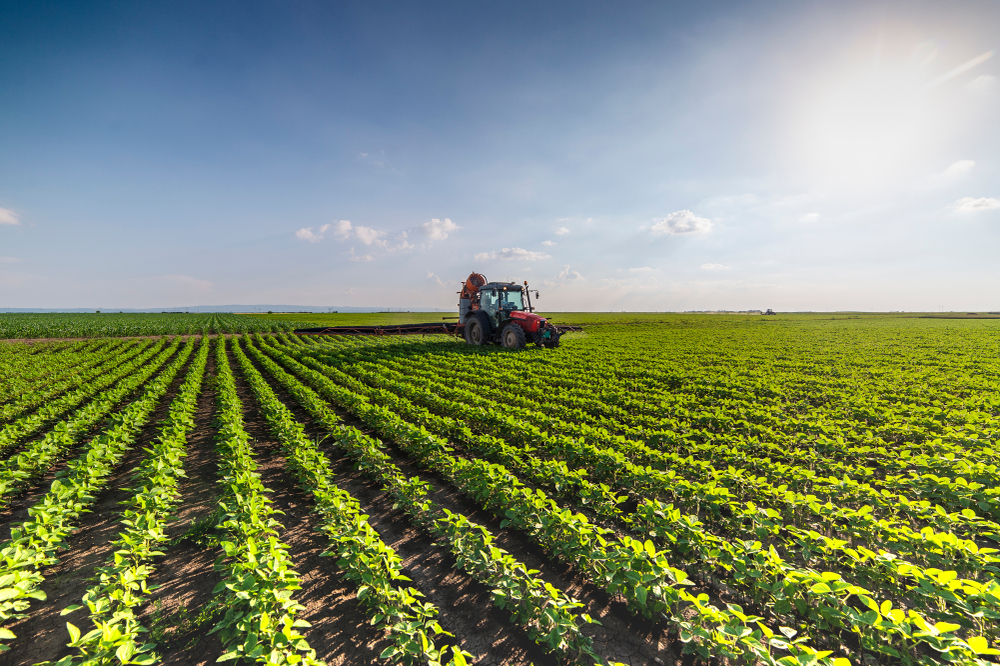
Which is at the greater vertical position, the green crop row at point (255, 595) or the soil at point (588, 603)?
the green crop row at point (255, 595)

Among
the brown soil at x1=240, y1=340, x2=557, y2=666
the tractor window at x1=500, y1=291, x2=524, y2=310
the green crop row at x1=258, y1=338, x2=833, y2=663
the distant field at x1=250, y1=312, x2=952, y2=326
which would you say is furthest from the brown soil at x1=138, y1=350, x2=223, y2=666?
the distant field at x1=250, y1=312, x2=952, y2=326

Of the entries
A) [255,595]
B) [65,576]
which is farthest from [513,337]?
[255,595]

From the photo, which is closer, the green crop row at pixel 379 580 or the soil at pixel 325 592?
the green crop row at pixel 379 580

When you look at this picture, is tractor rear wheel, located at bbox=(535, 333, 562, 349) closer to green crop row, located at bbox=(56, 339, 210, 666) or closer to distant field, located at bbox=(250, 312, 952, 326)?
green crop row, located at bbox=(56, 339, 210, 666)

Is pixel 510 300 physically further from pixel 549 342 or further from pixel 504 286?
pixel 549 342

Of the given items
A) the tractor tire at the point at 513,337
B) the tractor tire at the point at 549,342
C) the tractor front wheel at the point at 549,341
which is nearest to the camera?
the tractor tire at the point at 513,337

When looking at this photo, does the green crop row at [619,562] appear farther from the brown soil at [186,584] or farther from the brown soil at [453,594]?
the brown soil at [186,584]

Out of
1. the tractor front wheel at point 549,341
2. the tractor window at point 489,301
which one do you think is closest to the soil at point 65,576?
the tractor window at point 489,301

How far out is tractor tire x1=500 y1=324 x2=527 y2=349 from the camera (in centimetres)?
1786

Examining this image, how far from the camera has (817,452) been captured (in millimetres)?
6652

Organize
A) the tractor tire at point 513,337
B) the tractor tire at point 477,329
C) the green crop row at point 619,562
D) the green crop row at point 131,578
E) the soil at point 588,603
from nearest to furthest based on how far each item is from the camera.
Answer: the green crop row at point 131,578
the green crop row at point 619,562
the soil at point 588,603
the tractor tire at point 513,337
the tractor tire at point 477,329

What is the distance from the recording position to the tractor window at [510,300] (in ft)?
61.2

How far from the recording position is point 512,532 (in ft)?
15.1

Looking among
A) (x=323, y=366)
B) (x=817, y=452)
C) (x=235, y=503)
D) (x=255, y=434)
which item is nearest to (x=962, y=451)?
(x=817, y=452)
